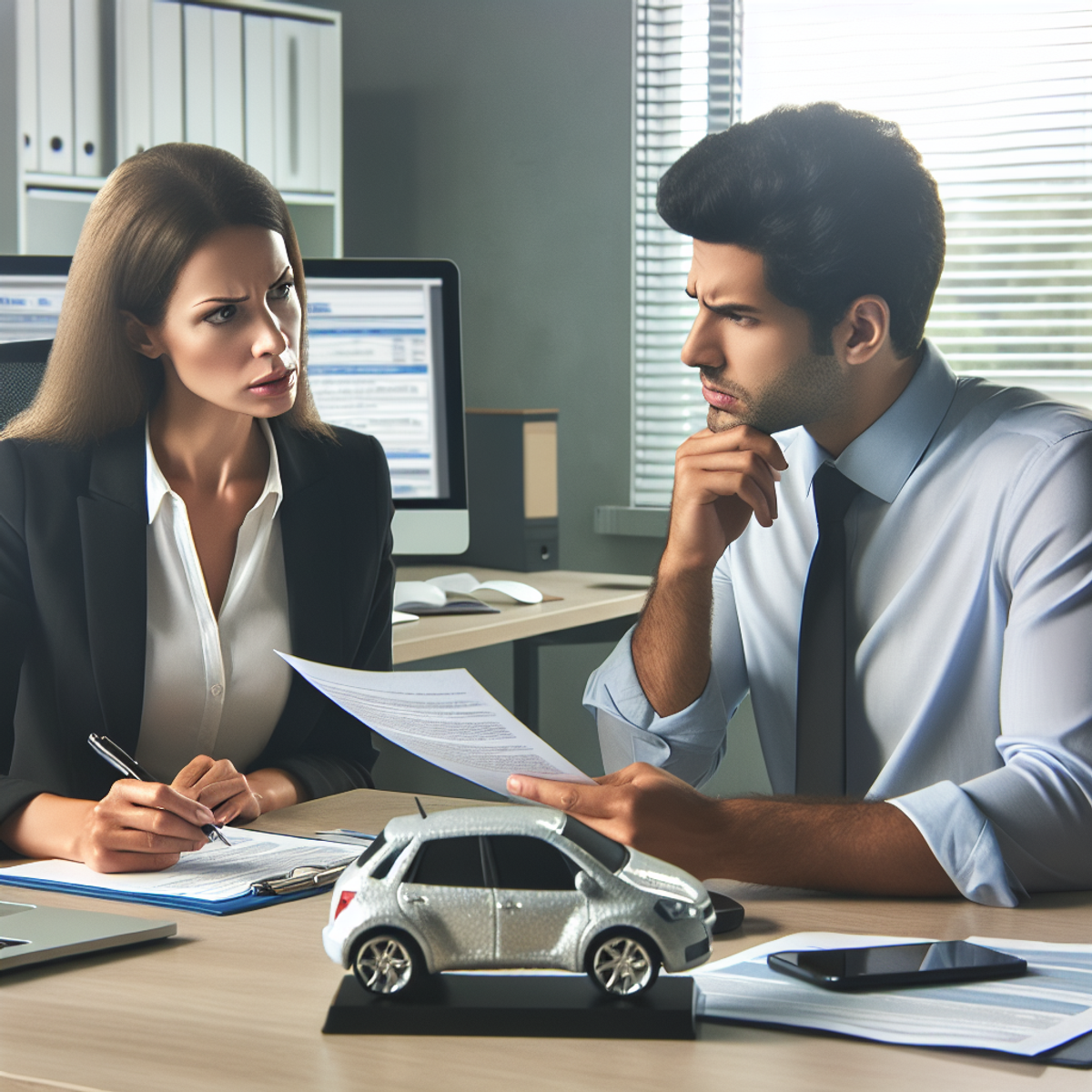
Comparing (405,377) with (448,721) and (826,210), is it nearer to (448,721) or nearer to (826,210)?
(826,210)

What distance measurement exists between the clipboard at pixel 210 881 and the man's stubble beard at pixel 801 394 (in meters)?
0.59

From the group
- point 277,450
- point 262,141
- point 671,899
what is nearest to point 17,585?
point 277,450

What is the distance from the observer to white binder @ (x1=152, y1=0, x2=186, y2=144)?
3178 millimetres

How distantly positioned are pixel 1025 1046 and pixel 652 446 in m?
3.00

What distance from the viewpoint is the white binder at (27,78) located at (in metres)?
2.97

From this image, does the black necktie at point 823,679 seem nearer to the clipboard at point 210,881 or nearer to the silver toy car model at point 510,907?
the clipboard at point 210,881

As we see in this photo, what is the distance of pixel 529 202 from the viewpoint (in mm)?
3734

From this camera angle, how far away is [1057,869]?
107 cm

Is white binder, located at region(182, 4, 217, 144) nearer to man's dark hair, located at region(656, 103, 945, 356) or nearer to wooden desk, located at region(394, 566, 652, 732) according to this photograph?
wooden desk, located at region(394, 566, 652, 732)

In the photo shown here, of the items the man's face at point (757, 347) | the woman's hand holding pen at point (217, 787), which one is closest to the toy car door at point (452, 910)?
the woman's hand holding pen at point (217, 787)

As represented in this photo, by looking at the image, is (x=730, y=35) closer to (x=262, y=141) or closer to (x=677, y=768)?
(x=262, y=141)

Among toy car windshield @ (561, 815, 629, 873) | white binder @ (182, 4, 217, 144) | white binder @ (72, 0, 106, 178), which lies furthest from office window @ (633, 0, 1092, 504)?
toy car windshield @ (561, 815, 629, 873)

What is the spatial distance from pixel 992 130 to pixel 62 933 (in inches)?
118

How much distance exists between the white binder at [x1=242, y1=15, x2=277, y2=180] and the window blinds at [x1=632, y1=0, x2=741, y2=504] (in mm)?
923
